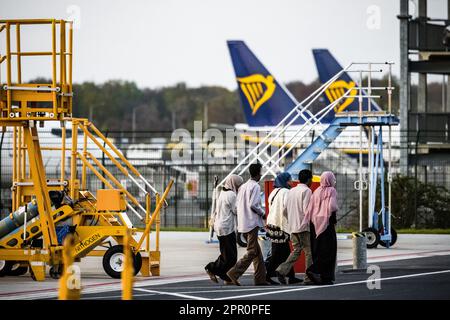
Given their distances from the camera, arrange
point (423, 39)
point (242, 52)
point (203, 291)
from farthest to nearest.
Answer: point (242, 52)
point (423, 39)
point (203, 291)

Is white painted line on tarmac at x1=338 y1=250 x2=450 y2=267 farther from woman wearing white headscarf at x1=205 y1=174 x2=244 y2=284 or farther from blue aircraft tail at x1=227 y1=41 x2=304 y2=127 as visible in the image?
blue aircraft tail at x1=227 y1=41 x2=304 y2=127

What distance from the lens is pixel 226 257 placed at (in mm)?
17594

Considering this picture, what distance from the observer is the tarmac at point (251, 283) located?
15.9 metres

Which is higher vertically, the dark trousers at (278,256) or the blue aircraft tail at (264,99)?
the blue aircraft tail at (264,99)

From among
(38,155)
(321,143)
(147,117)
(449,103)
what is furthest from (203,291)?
(147,117)

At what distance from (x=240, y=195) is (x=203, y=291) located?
1.81 m

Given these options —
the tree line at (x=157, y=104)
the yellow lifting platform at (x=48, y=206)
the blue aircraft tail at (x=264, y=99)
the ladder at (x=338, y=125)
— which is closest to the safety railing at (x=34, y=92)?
the yellow lifting platform at (x=48, y=206)

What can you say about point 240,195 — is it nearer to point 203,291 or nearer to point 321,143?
point 203,291

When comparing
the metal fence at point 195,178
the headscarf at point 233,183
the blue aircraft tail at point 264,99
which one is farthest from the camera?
the blue aircraft tail at point 264,99

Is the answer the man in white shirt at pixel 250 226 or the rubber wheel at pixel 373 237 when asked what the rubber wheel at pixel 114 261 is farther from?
the rubber wheel at pixel 373 237

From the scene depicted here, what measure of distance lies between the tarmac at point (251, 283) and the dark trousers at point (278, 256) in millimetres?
463

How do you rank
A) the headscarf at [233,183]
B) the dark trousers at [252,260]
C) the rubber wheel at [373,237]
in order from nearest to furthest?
the dark trousers at [252,260] < the headscarf at [233,183] < the rubber wheel at [373,237]

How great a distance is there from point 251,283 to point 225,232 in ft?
3.67

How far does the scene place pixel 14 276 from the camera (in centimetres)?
1966
